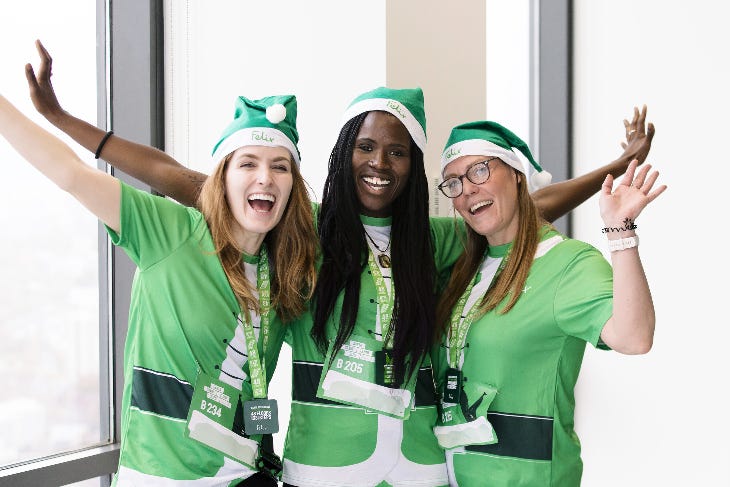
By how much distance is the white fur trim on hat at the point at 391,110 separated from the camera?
6.54ft

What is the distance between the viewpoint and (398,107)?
2.01m

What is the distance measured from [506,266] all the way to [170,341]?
2.86ft

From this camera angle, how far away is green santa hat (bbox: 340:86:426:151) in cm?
200

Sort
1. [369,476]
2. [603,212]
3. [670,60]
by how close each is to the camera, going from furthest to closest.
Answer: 1. [670,60]
2. [369,476]
3. [603,212]

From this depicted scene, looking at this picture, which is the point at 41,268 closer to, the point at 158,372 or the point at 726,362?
the point at 158,372

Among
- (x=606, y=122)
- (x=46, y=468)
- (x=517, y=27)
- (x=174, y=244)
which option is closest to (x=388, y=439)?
(x=174, y=244)

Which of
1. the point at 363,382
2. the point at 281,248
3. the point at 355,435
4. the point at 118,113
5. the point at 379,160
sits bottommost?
the point at 355,435

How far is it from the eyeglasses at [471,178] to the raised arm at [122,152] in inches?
27.2

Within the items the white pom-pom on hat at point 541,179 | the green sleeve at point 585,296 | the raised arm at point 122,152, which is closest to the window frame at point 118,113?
the raised arm at point 122,152

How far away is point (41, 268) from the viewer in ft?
7.90

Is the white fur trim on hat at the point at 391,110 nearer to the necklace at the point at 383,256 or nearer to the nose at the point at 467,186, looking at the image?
the nose at the point at 467,186

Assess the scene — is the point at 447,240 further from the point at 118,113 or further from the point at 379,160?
the point at 118,113

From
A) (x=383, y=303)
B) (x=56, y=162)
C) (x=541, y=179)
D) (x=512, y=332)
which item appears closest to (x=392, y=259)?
(x=383, y=303)

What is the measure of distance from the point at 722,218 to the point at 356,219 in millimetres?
1664
